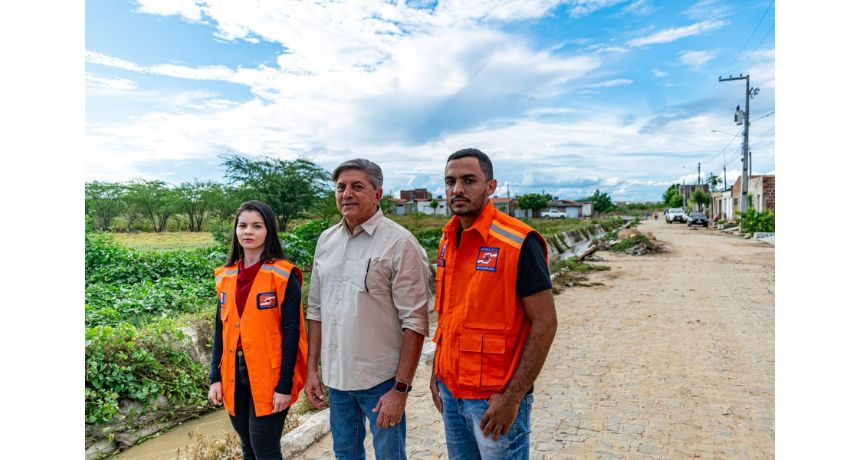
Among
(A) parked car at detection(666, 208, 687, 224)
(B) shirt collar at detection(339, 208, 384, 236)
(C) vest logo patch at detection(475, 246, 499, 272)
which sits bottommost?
(C) vest logo patch at detection(475, 246, 499, 272)

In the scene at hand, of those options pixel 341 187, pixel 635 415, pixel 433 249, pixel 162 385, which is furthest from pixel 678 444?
pixel 433 249

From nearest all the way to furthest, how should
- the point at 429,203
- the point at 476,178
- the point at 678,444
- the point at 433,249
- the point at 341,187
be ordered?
the point at 476,178 < the point at 341,187 < the point at 678,444 < the point at 433,249 < the point at 429,203

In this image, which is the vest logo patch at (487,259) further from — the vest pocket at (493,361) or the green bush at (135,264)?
the green bush at (135,264)

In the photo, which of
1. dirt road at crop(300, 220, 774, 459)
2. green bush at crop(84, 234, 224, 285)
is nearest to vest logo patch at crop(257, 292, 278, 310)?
dirt road at crop(300, 220, 774, 459)

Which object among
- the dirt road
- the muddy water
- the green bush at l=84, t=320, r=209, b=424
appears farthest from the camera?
the green bush at l=84, t=320, r=209, b=424

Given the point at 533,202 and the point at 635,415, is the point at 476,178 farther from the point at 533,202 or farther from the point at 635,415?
the point at 533,202

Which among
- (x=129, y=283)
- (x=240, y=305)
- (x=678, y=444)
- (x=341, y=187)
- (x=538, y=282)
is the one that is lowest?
(x=678, y=444)

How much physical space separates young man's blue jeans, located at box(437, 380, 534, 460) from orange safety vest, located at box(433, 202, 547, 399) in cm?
6

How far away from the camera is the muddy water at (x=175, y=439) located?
4359mm

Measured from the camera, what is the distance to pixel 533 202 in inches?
2415

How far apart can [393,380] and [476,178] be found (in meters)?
1.00

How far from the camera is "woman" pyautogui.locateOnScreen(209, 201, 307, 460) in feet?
7.93

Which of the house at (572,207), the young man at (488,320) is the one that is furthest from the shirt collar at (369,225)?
the house at (572,207)

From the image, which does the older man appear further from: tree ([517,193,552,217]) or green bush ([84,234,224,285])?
tree ([517,193,552,217])
